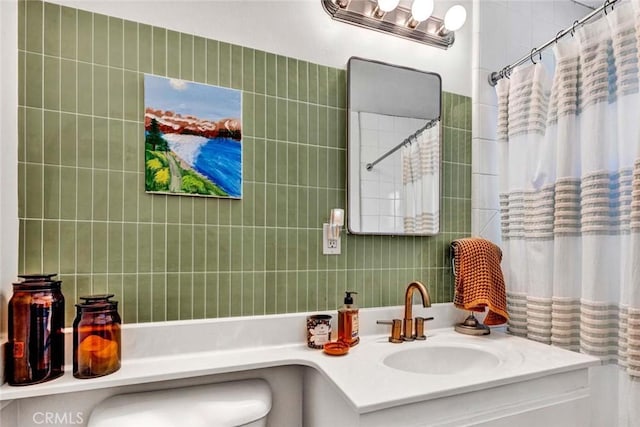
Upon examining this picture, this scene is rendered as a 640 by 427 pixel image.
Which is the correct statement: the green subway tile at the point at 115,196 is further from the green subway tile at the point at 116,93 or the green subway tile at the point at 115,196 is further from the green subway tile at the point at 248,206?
the green subway tile at the point at 248,206

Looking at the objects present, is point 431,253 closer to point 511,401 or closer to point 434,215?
point 434,215

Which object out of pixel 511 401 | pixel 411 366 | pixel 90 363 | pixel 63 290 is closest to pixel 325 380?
pixel 411 366

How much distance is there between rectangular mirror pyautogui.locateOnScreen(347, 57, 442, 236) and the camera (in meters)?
1.32

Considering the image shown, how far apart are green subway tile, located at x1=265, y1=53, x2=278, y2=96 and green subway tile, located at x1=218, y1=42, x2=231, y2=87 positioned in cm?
13

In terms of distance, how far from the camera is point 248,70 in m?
1.20

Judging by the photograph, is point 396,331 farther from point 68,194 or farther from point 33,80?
point 33,80

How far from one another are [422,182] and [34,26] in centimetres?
135

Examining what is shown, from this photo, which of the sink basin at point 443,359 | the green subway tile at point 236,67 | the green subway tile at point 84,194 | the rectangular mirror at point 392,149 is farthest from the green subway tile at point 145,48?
the sink basin at point 443,359

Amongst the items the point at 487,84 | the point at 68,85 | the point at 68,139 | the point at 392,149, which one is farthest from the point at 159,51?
the point at 487,84

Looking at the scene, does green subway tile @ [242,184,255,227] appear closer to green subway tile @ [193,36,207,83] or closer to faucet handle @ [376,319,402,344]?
green subway tile @ [193,36,207,83]

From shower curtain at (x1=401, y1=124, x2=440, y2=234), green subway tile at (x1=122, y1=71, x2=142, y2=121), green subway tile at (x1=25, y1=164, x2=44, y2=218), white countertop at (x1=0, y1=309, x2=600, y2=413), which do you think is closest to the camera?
white countertop at (x1=0, y1=309, x2=600, y2=413)

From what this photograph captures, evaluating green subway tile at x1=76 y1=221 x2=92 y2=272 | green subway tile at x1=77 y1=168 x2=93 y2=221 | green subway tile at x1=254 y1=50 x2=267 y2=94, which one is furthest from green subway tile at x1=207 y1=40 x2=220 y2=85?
green subway tile at x1=76 y1=221 x2=92 y2=272

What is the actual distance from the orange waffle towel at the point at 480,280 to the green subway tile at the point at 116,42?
137cm

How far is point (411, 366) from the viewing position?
1.19 meters
